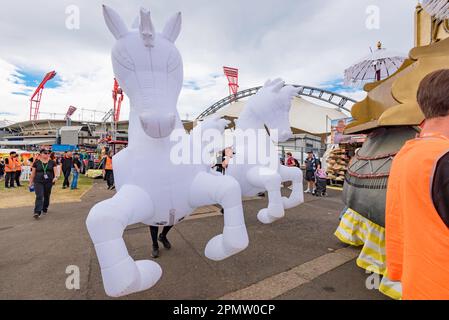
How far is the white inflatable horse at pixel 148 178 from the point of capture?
1357mm

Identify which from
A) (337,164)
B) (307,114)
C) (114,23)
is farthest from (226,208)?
(307,114)

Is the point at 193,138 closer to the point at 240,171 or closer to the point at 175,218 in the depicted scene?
the point at 175,218

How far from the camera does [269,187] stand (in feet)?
9.02

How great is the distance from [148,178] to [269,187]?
1.49 meters

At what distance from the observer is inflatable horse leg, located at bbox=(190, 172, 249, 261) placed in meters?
1.64

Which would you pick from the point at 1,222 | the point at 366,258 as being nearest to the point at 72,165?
the point at 1,222

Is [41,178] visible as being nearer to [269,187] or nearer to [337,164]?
[269,187]

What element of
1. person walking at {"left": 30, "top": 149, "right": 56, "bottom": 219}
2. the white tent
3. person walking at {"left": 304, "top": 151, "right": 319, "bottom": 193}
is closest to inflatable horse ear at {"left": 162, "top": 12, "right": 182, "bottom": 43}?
person walking at {"left": 30, "top": 149, "right": 56, "bottom": 219}

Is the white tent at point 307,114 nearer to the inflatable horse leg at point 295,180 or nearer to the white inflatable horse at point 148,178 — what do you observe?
the inflatable horse leg at point 295,180

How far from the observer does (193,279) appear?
8.27 feet

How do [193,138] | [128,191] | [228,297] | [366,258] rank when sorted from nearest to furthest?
1. [128,191]
2. [193,138]
3. [228,297]
4. [366,258]

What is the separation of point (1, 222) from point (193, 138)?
5265 millimetres

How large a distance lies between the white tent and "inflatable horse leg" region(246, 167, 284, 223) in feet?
59.6

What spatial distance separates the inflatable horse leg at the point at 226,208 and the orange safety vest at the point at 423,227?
3.06ft
